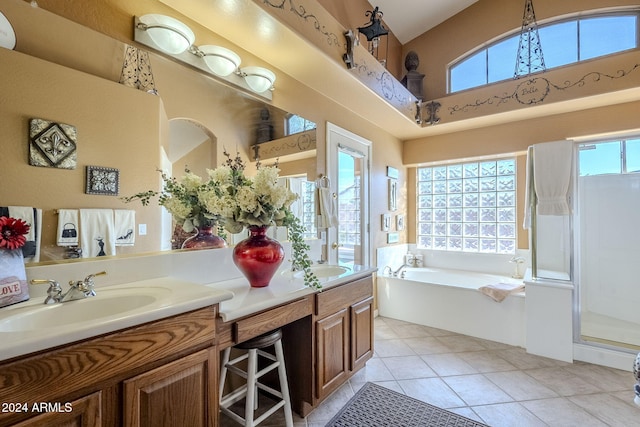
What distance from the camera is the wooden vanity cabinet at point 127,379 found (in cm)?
71

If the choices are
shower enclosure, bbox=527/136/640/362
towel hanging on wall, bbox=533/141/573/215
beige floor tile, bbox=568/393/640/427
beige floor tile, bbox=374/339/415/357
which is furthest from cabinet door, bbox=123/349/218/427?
towel hanging on wall, bbox=533/141/573/215

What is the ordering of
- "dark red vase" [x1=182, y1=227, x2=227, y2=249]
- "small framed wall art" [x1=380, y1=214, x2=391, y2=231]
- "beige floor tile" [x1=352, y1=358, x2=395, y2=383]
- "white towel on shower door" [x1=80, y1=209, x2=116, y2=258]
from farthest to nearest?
"small framed wall art" [x1=380, y1=214, x2=391, y2=231]
"beige floor tile" [x1=352, y1=358, x2=395, y2=383]
"dark red vase" [x1=182, y1=227, x2=227, y2=249]
"white towel on shower door" [x1=80, y1=209, x2=116, y2=258]

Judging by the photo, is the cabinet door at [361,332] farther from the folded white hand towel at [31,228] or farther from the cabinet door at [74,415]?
the folded white hand towel at [31,228]

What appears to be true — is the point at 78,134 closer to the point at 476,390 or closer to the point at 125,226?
the point at 125,226

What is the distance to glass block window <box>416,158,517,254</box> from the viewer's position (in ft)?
12.3

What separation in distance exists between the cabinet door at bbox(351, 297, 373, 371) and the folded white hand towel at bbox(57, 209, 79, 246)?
163cm

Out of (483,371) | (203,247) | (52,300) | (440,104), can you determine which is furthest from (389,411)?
(440,104)

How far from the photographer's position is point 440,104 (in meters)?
3.47

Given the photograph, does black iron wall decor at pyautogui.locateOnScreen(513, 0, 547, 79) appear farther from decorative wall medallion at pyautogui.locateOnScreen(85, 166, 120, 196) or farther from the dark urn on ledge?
decorative wall medallion at pyautogui.locateOnScreen(85, 166, 120, 196)

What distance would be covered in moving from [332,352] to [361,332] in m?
0.37

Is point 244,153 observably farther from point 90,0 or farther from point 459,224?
point 459,224

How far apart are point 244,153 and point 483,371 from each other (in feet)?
8.57

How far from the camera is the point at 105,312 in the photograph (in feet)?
3.67

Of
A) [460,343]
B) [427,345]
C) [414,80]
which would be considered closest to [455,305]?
[460,343]
